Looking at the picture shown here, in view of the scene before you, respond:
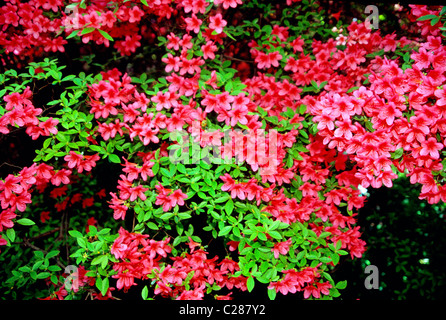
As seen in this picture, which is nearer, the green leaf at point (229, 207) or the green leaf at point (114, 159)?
the green leaf at point (229, 207)

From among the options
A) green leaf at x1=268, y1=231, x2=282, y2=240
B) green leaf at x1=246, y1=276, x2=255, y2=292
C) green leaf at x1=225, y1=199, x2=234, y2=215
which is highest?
green leaf at x1=225, y1=199, x2=234, y2=215

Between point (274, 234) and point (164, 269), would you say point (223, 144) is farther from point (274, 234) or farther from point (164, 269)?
point (164, 269)

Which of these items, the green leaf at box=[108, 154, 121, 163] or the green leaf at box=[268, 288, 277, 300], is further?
the green leaf at box=[108, 154, 121, 163]

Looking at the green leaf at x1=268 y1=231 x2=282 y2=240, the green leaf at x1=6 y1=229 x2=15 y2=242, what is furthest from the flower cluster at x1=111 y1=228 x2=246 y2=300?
the green leaf at x1=6 y1=229 x2=15 y2=242

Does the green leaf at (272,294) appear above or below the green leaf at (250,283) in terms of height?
below

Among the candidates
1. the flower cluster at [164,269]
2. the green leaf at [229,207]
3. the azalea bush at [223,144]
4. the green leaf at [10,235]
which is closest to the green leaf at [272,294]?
the azalea bush at [223,144]

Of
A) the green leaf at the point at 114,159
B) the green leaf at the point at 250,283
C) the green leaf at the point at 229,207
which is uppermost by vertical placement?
the green leaf at the point at 114,159

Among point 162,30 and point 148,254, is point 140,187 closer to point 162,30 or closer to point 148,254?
point 148,254

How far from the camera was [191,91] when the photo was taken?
192 cm

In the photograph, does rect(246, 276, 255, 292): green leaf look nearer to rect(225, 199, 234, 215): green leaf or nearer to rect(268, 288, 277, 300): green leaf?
rect(268, 288, 277, 300): green leaf

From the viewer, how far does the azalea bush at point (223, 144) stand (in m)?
1.63

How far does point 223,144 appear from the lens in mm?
1803

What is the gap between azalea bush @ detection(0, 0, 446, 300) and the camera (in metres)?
1.63

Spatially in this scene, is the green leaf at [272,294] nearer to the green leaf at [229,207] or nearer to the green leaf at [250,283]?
the green leaf at [250,283]
